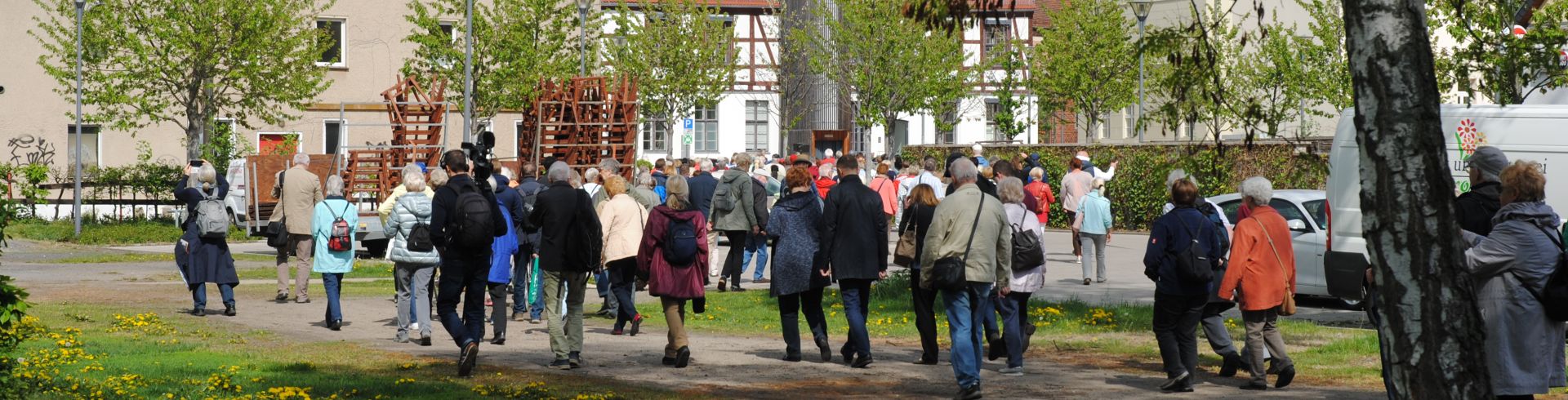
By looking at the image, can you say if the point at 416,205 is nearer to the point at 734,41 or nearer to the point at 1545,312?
the point at 1545,312

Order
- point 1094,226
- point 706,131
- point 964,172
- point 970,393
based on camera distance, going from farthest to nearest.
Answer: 1. point 706,131
2. point 1094,226
3. point 964,172
4. point 970,393

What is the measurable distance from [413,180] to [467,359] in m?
2.18

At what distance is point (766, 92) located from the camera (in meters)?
62.5

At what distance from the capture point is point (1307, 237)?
1617 cm

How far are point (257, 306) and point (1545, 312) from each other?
1268cm

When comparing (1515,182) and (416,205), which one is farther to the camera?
(416,205)

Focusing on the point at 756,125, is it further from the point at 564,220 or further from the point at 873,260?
the point at 564,220

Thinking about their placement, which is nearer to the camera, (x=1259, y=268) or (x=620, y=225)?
(x=1259, y=268)

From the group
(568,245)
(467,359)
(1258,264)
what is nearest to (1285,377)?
(1258,264)

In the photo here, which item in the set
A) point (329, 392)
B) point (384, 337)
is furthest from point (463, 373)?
point (384, 337)

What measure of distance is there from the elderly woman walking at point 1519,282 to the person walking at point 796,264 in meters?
5.08

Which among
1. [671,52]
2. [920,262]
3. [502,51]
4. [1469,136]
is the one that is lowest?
[920,262]

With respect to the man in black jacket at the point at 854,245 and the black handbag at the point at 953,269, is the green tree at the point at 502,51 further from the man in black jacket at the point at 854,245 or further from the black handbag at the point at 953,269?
the black handbag at the point at 953,269

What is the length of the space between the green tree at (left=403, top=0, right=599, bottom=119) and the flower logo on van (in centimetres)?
A: 2404
